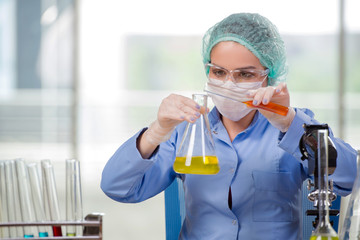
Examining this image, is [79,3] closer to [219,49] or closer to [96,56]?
[96,56]

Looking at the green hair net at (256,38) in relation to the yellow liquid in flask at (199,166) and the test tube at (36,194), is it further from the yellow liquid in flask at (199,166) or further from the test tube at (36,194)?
the test tube at (36,194)

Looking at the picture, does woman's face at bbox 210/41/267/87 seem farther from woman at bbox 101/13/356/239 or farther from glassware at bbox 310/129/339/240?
glassware at bbox 310/129/339/240

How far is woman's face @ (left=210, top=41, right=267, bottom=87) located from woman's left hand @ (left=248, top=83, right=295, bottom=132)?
214mm

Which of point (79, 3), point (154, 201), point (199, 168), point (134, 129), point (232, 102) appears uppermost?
point (79, 3)

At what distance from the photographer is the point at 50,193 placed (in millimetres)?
956

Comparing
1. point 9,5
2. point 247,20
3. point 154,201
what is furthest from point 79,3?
point 247,20

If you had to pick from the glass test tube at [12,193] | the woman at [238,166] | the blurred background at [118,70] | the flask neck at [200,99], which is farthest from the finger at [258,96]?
the blurred background at [118,70]

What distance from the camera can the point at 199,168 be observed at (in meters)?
1.10

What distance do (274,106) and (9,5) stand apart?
16.2 ft

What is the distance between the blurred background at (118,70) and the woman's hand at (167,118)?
120 inches

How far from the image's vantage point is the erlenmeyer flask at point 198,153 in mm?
1097

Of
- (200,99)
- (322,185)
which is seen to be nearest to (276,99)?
(200,99)

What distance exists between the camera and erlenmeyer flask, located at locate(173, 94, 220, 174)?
43.2 inches

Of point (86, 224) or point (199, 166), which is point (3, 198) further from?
point (199, 166)
